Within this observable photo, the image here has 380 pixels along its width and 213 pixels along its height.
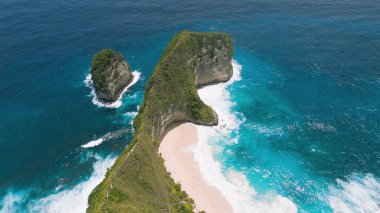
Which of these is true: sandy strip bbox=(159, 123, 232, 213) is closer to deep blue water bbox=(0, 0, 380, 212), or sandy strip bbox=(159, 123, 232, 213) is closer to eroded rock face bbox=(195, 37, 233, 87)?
deep blue water bbox=(0, 0, 380, 212)

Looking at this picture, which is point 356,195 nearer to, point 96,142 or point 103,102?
point 96,142

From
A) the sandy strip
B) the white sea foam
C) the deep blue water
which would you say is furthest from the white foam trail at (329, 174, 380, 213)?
the white sea foam

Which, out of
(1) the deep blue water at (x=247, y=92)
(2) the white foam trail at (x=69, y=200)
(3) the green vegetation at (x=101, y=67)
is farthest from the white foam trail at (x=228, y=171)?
(3) the green vegetation at (x=101, y=67)

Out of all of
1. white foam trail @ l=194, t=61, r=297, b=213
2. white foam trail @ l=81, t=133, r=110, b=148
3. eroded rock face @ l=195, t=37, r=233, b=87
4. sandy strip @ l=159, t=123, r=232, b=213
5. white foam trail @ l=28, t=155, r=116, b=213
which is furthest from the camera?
eroded rock face @ l=195, t=37, r=233, b=87

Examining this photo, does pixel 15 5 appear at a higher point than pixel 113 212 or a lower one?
higher

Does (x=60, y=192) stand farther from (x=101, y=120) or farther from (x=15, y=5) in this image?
(x=15, y=5)

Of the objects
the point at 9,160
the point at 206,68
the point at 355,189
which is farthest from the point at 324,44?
the point at 9,160
